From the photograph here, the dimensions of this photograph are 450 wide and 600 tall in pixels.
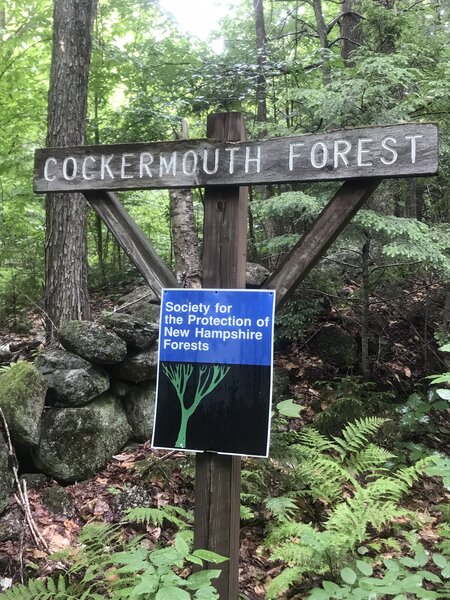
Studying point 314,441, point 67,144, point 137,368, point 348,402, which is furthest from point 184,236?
point 314,441

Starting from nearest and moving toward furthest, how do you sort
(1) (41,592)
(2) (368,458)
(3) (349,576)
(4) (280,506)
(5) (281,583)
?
(3) (349,576), (1) (41,592), (5) (281,583), (4) (280,506), (2) (368,458)

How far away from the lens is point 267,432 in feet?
7.91

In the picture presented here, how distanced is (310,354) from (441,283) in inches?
79.1

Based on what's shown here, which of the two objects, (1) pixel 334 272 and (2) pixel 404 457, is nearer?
(2) pixel 404 457

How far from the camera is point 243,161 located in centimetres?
253

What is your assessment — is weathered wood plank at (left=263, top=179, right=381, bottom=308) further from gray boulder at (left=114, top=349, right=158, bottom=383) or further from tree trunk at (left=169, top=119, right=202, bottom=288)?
tree trunk at (left=169, top=119, right=202, bottom=288)

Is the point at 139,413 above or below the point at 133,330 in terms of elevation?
below

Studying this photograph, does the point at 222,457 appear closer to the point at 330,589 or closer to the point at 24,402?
the point at 330,589

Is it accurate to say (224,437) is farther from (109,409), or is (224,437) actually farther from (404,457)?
(404,457)

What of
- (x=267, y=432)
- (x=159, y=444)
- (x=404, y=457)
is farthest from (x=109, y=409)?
(x=404, y=457)

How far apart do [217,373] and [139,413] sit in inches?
114

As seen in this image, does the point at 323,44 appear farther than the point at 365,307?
Yes

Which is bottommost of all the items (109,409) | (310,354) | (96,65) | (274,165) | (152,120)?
(109,409)

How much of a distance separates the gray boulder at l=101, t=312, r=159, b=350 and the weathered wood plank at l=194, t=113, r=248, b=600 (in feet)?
8.76
